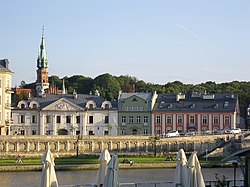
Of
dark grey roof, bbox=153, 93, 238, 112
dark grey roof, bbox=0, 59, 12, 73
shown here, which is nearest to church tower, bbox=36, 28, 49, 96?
dark grey roof, bbox=153, 93, 238, 112

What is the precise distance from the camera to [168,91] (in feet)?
419

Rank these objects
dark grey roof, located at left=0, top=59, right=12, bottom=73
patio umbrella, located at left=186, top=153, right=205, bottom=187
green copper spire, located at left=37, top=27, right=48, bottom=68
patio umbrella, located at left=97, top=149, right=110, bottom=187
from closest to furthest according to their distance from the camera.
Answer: patio umbrella, located at left=186, top=153, right=205, bottom=187 → patio umbrella, located at left=97, top=149, right=110, bottom=187 → dark grey roof, located at left=0, top=59, right=12, bottom=73 → green copper spire, located at left=37, top=27, right=48, bottom=68

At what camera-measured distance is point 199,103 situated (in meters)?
96.6

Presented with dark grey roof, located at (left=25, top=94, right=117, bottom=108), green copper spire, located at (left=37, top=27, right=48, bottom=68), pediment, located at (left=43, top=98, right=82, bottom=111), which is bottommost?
pediment, located at (left=43, top=98, right=82, bottom=111)

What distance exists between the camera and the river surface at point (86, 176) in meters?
50.9

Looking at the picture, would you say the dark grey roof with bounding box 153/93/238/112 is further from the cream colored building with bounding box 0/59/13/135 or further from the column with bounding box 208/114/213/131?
the cream colored building with bounding box 0/59/13/135

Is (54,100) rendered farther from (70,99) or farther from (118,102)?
(118,102)

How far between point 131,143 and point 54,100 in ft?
64.9

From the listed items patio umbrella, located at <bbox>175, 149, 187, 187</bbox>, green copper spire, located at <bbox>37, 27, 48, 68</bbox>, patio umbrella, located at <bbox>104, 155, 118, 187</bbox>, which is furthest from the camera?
green copper spire, located at <bbox>37, 27, 48, 68</bbox>

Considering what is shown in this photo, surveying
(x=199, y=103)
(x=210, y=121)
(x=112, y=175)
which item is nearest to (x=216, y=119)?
(x=210, y=121)

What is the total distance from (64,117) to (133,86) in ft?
133

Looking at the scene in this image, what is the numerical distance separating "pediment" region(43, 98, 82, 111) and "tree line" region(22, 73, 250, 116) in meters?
30.9

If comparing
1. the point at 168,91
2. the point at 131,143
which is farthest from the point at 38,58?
the point at 131,143

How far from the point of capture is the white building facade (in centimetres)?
9494
